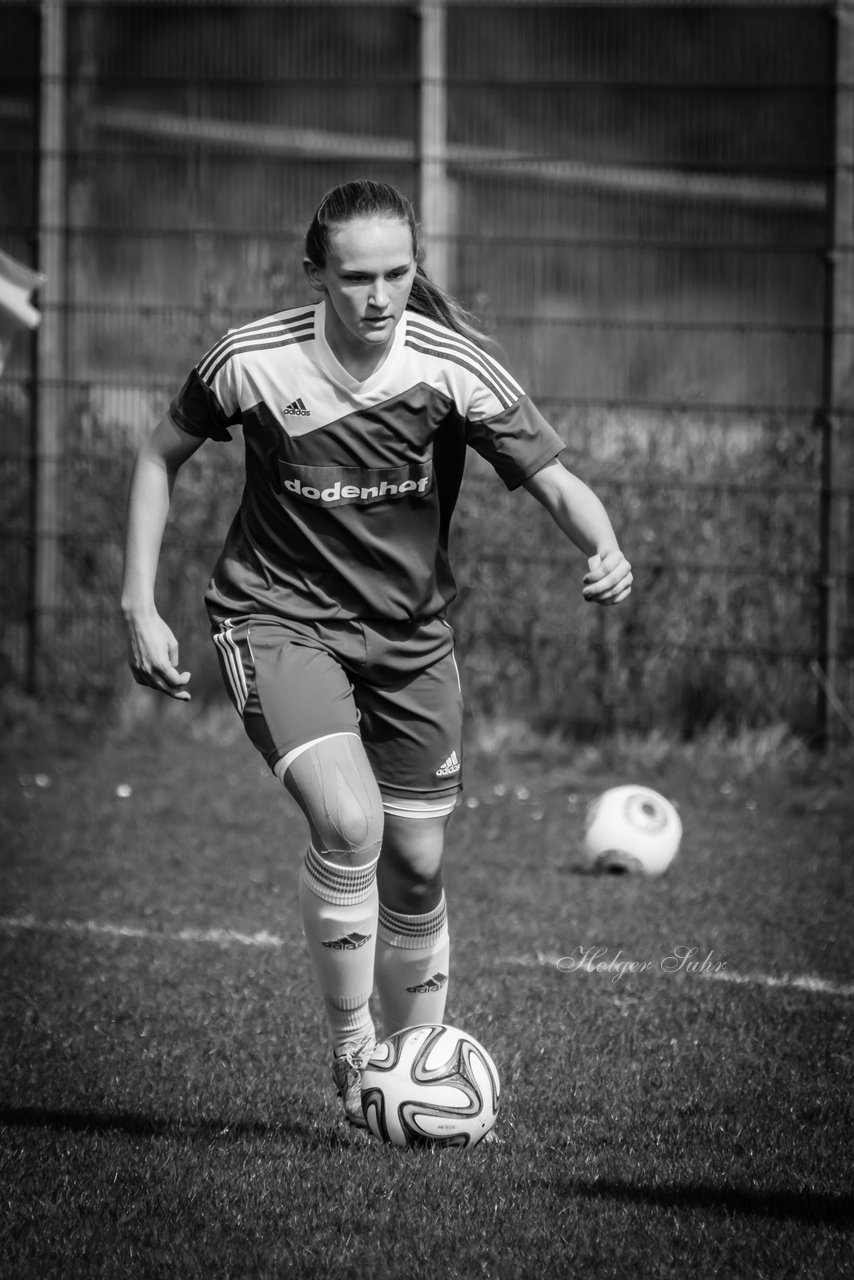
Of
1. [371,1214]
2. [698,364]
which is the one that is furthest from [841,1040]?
[698,364]

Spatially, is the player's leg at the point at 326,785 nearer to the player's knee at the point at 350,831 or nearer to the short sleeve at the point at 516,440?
the player's knee at the point at 350,831

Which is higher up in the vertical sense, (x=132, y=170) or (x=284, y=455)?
(x=132, y=170)

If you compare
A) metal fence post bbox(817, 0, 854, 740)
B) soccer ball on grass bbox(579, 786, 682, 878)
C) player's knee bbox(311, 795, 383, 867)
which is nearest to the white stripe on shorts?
player's knee bbox(311, 795, 383, 867)

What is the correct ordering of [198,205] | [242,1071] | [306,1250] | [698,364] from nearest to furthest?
1. [306,1250]
2. [242,1071]
3. [698,364]
4. [198,205]

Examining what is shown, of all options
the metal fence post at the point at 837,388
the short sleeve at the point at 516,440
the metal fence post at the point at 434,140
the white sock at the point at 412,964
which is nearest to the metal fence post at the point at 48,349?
the metal fence post at the point at 434,140

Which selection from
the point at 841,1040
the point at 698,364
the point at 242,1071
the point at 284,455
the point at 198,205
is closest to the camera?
the point at 284,455

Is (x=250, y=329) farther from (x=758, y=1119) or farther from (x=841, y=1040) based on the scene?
(x=841, y=1040)

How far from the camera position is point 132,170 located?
30.1ft

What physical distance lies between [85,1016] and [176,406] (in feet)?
6.06

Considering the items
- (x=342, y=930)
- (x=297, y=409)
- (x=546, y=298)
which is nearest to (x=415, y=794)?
(x=342, y=930)

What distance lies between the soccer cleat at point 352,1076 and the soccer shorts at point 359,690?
1.91ft

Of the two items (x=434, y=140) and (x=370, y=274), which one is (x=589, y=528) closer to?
(x=370, y=274)

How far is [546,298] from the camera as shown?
8.95 m

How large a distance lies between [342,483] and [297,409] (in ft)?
0.64
